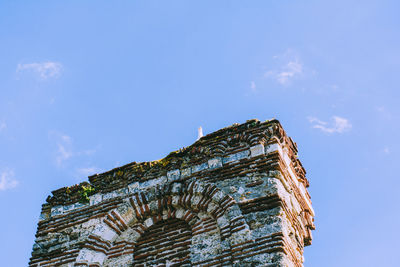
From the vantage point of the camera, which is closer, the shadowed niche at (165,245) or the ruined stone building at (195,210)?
the ruined stone building at (195,210)

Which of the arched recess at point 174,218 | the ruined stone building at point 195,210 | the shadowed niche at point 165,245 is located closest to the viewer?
the ruined stone building at point 195,210

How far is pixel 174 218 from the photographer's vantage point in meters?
9.55

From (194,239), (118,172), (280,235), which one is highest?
(118,172)

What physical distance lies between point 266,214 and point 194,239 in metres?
1.19

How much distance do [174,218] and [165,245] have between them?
1.70 feet

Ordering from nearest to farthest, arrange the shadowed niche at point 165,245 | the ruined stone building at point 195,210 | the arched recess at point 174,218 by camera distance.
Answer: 1. the ruined stone building at point 195,210
2. the arched recess at point 174,218
3. the shadowed niche at point 165,245

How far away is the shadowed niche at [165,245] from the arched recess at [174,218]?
7 centimetres

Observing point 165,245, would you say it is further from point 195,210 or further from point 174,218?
point 195,210

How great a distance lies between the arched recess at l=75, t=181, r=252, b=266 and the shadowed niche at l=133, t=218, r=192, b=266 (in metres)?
0.07

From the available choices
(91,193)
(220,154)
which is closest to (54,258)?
(91,193)

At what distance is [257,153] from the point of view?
972cm

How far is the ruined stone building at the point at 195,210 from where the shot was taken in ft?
27.7

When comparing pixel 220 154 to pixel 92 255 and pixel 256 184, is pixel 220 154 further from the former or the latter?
pixel 92 255

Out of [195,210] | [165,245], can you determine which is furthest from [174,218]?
[165,245]
